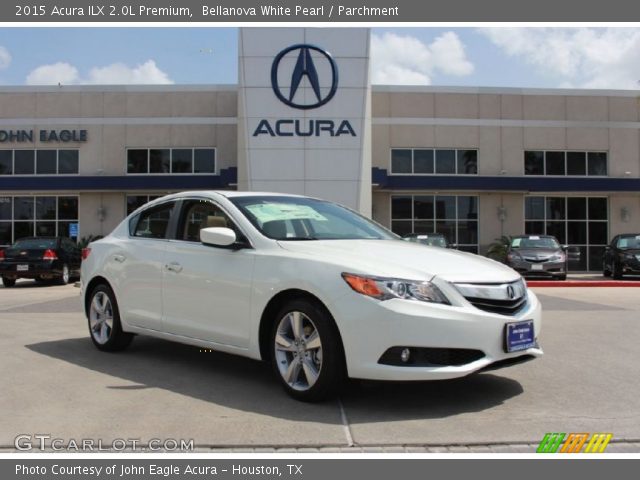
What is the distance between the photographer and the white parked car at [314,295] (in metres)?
4.42

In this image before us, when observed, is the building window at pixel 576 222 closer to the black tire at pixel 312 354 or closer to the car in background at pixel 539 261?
the car in background at pixel 539 261

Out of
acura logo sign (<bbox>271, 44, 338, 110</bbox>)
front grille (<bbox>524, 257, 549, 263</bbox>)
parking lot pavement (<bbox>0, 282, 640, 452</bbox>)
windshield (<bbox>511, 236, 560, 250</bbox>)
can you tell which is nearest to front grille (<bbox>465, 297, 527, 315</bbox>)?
parking lot pavement (<bbox>0, 282, 640, 452</bbox>)

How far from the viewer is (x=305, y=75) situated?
79.6 ft

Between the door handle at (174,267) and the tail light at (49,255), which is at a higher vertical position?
the door handle at (174,267)

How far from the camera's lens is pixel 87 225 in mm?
27953

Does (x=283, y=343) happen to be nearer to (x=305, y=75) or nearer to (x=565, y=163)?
(x=305, y=75)

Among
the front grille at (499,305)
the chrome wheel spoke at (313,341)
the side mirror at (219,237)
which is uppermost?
the side mirror at (219,237)

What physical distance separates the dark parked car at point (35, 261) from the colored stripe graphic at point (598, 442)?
54.9 ft

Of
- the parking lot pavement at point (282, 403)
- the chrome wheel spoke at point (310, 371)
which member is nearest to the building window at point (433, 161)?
the parking lot pavement at point (282, 403)

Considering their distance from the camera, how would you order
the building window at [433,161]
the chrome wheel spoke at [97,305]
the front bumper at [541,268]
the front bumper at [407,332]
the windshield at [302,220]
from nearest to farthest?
1. the front bumper at [407,332]
2. the windshield at [302,220]
3. the chrome wheel spoke at [97,305]
4. the front bumper at [541,268]
5. the building window at [433,161]

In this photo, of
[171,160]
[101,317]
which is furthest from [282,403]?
[171,160]

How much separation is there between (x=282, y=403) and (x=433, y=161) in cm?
2464

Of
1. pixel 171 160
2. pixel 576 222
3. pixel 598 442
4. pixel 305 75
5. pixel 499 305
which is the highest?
pixel 305 75

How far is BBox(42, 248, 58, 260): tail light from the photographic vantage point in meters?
18.1
